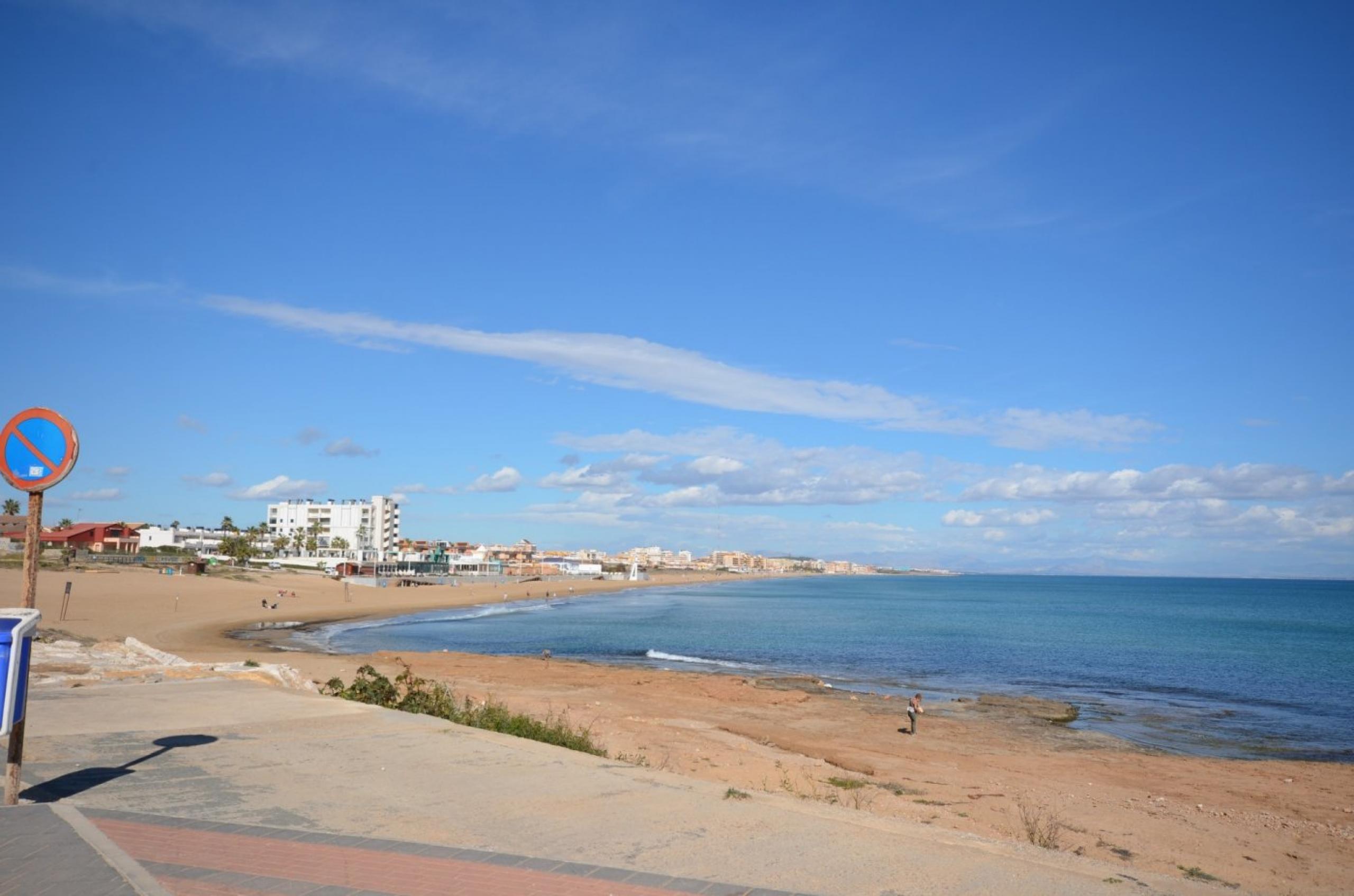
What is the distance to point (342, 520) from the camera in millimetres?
172750

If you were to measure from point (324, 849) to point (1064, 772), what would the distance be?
1525 cm

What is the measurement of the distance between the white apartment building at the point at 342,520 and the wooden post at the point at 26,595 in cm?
16525

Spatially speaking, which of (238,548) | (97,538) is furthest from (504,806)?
(97,538)

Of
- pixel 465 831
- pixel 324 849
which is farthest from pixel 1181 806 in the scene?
pixel 324 849

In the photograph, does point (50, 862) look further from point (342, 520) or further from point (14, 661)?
point (342, 520)

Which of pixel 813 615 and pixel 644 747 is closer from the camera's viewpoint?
pixel 644 747

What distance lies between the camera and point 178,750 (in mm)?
8562

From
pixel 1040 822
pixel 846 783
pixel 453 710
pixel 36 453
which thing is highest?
pixel 36 453

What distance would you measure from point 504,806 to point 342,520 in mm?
177271

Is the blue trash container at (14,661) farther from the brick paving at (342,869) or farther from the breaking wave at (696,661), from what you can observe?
the breaking wave at (696,661)

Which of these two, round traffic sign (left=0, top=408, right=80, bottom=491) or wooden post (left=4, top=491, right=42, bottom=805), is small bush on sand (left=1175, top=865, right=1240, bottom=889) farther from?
round traffic sign (left=0, top=408, right=80, bottom=491)

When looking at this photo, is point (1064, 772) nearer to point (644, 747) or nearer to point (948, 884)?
point (644, 747)

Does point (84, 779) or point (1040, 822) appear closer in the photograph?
point (84, 779)

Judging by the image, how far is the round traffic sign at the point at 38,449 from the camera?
679cm
